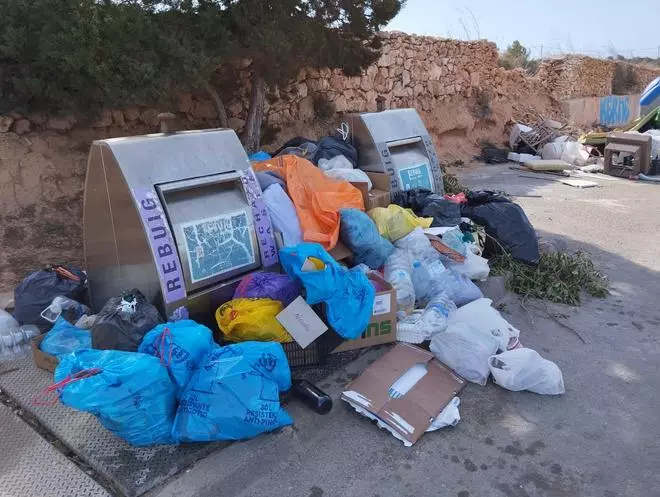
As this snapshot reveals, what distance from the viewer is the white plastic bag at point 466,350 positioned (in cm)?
285

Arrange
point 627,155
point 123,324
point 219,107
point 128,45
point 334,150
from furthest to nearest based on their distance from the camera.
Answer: point 627,155, point 219,107, point 334,150, point 128,45, point 123,324

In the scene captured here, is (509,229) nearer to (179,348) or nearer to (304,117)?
(179,348)

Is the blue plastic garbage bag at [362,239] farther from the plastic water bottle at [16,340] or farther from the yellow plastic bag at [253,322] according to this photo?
the plastic water bottle at [16,340]

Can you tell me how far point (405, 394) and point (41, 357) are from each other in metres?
1.89

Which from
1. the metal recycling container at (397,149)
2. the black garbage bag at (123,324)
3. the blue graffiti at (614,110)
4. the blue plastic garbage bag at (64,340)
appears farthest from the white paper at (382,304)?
the blue graffiti at (614,110)

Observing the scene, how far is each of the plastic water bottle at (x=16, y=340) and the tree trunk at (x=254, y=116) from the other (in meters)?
2.99

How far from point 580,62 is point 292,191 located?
14.2 metres

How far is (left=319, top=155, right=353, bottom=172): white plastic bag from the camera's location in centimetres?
456

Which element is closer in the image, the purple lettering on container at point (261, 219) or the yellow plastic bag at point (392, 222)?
the purple lettering on container at point (261, 219)

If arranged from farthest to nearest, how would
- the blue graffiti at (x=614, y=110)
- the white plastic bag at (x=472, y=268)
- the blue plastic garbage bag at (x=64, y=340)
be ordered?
the blue graffiti at (x=614, y=110) → the white plastic bag at (x=472, y=268) → the blue plastic garbage bag at (x=64, y=340)

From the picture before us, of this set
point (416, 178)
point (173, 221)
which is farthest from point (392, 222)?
point (173, 221)

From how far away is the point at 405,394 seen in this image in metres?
2.61

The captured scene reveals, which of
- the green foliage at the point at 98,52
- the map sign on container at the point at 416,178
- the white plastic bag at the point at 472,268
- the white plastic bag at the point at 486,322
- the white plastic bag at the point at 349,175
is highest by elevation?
the green foliage at the point at 98,52

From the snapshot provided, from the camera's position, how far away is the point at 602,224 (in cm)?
598
